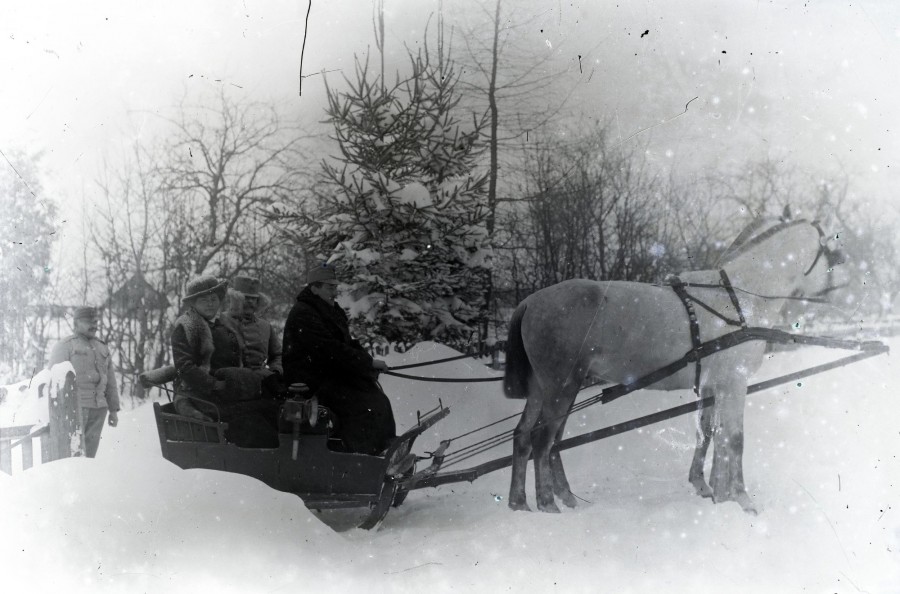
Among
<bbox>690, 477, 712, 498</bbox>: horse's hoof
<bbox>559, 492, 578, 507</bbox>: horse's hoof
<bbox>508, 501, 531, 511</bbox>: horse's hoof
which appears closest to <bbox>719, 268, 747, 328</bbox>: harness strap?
<bbox>690, 477, 712, 498</bbox>: horse's hoof

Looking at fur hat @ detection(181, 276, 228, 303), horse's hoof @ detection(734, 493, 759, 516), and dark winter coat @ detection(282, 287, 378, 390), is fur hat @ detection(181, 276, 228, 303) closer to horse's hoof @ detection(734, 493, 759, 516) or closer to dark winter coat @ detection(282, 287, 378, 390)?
dark winter coat @ detection(282, 287, 378, 390)

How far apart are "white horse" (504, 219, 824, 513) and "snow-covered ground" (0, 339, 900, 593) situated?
23cm

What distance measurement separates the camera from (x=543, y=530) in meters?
2.86

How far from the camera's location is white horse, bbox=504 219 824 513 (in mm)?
3152

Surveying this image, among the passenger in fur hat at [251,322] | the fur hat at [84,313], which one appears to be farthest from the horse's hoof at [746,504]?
the fur hat at [84,313]

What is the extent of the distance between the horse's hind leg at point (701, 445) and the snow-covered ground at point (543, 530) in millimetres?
75

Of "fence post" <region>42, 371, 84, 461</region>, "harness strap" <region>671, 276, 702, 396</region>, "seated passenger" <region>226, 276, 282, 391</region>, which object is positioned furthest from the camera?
"seated passenger" <region>226, 276, 282, 391</region>

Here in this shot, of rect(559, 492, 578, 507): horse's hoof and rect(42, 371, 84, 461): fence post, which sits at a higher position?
rect(42, 371, 84, 461): fence post

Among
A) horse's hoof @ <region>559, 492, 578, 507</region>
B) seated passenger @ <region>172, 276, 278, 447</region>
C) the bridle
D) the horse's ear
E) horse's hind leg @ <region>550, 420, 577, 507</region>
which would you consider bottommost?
horse's hoof @ <region>559, 492, 578, 507</region>

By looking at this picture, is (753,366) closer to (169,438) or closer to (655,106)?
(655,106)

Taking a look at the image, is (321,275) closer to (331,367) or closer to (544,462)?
(331,367)

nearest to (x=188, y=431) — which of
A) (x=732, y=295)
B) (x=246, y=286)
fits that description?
(x=246, y=286)

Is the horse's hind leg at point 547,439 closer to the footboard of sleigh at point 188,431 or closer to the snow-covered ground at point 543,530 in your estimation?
the snow-covered ground at point 543,530

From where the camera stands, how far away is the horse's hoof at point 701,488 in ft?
10.2
